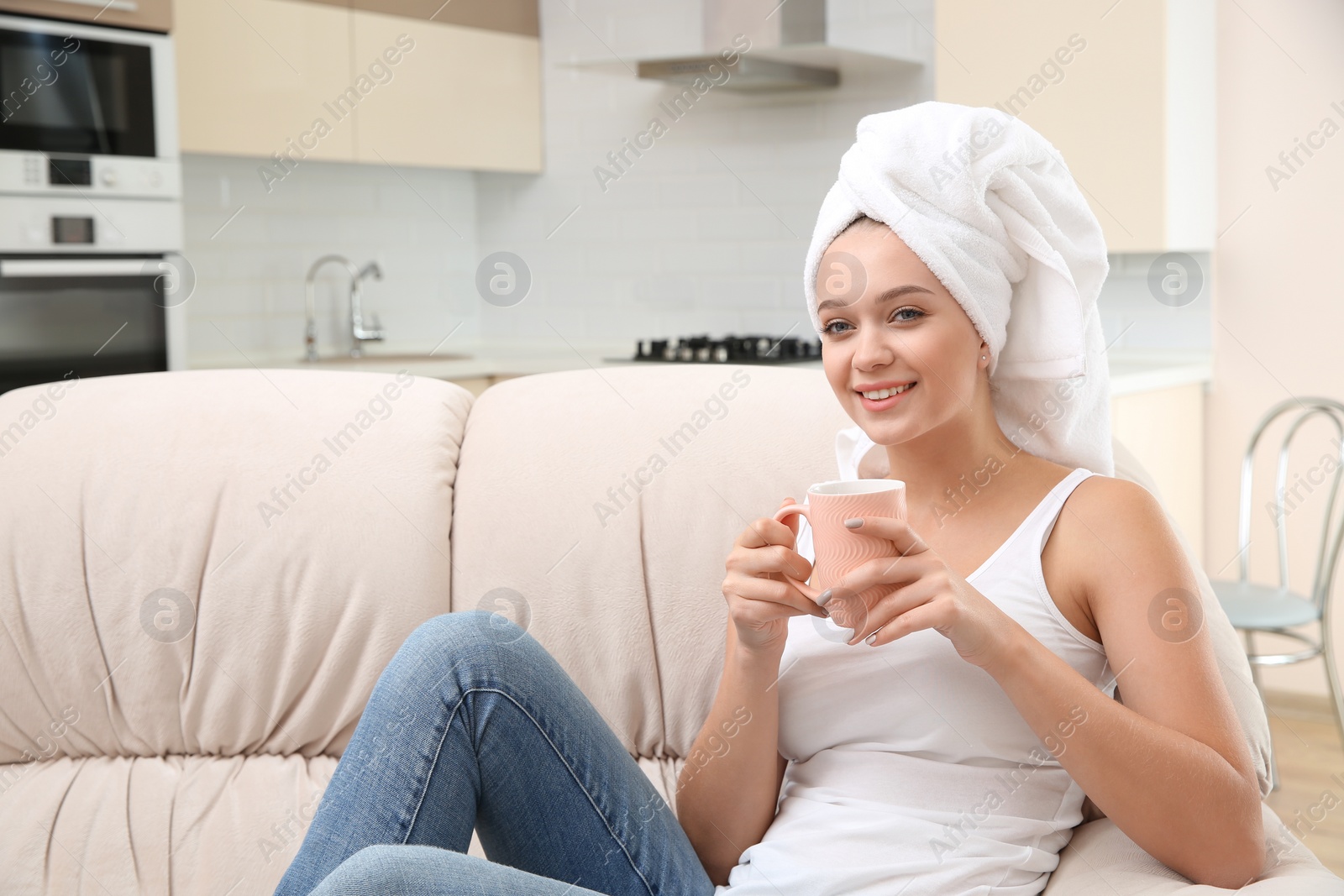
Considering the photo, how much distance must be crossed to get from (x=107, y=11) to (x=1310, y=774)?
346 centimetres

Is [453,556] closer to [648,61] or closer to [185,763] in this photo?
[185,763]

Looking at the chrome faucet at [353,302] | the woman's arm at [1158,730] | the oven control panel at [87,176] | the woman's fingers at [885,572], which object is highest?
the oven control panel at [87,176]

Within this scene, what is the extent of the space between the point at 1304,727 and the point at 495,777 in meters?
2.75

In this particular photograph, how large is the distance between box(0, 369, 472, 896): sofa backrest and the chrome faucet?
2.60 metres

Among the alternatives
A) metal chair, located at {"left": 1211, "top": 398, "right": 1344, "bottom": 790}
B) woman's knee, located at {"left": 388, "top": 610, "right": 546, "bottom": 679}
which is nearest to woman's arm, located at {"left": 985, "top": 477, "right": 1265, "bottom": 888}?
woman's knee, located at {"left": 388, "top": 610, "right": 546, "bottom": 679}

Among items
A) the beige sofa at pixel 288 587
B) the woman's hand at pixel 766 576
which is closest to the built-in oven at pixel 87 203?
the beige sofa at pixel 288 587

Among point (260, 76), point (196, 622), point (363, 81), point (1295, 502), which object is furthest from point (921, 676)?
point (363, 81)

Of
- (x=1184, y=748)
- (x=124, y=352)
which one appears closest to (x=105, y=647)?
(x=1184, y=748)

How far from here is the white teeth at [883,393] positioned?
1.28m

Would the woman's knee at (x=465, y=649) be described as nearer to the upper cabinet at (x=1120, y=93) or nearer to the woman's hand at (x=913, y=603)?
the woman's hand at (x=913, y=603)

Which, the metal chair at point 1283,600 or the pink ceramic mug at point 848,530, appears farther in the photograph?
the metal chair at point 1283,600

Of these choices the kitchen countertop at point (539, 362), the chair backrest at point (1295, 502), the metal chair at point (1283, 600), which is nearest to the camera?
the metal chair at point (1283, 600)

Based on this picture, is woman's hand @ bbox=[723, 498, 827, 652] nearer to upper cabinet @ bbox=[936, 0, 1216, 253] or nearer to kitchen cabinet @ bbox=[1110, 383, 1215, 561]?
kitchen cabinet @ bbox=[1110, 383, 1215, 561]

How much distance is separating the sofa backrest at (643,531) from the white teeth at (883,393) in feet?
1.06
